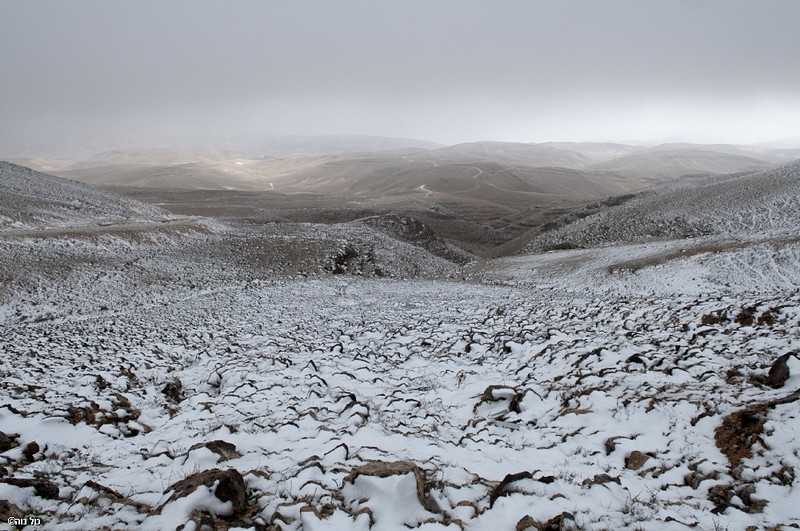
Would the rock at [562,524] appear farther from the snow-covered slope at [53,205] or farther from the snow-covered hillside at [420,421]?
the snow-covered slope at [53,205]

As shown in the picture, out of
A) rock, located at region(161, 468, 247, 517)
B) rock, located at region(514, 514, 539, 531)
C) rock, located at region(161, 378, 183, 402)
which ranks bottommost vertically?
rock, located at region(161, 378, 183, 402)

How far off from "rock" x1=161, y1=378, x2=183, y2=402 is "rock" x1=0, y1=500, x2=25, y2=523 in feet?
16.7

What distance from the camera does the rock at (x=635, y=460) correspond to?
5.48 metres

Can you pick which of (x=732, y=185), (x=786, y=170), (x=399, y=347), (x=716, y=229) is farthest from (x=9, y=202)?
(x=786, y=170)

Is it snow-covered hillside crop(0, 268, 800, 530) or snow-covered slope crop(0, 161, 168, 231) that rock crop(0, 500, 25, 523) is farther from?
snow-covered slope crop(0, 161, 168, 231)

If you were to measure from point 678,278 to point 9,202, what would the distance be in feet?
158

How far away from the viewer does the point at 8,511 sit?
4.03m

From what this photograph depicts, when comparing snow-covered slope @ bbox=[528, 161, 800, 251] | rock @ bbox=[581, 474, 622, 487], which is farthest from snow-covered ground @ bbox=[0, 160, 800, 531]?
snow-covered slope @ bbox=[528, 161, 800, 251]

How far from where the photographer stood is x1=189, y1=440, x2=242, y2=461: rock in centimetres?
563

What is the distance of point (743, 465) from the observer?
4.96 metres

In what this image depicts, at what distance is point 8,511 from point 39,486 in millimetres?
608

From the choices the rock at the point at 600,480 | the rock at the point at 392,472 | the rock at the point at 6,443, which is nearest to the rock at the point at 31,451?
the rock at the point at 6,443

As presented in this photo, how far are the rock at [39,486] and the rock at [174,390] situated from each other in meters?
4.55

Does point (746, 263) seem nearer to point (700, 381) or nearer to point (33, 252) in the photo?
point (700, 381)
